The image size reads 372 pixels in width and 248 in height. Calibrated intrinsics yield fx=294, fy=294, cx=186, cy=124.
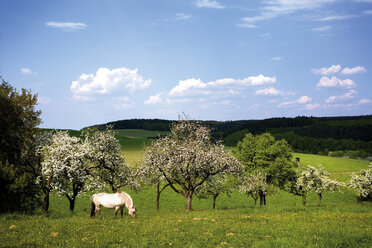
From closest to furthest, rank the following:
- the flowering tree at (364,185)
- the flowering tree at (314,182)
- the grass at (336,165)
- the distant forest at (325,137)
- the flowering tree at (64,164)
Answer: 1. the flowering tree at (64,164)
2. the flowering tree at (364,185)
3. the flowering tree at (314,182)
4. the grass at (336,165)
5. the distant forest at (325,137)

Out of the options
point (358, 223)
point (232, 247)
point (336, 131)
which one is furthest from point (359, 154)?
point (232, 247)

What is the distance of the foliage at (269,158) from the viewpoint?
5831cm

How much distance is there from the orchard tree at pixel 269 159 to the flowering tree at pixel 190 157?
74.9 ft

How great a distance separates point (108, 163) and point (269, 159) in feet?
122

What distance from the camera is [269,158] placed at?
59250 mm

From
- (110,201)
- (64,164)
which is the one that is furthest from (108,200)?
(64,164)

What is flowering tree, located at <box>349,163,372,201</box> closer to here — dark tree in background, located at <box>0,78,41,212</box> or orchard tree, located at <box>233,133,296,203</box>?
orchard tree, located at <box>233,133,296,203</box>

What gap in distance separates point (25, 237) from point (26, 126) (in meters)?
21.0

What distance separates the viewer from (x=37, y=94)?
36906 mm

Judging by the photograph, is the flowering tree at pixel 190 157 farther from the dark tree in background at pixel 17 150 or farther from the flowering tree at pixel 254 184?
the flowering tree at pixel 254 184

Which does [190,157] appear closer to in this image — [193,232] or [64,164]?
[64,164]

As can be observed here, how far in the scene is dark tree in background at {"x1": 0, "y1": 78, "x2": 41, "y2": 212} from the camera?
27344 millimetres

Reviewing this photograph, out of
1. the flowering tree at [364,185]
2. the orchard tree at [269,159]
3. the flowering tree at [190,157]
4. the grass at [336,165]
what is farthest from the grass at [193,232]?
the grass at [336,165]

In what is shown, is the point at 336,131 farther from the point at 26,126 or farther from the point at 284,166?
the point at 26,126
